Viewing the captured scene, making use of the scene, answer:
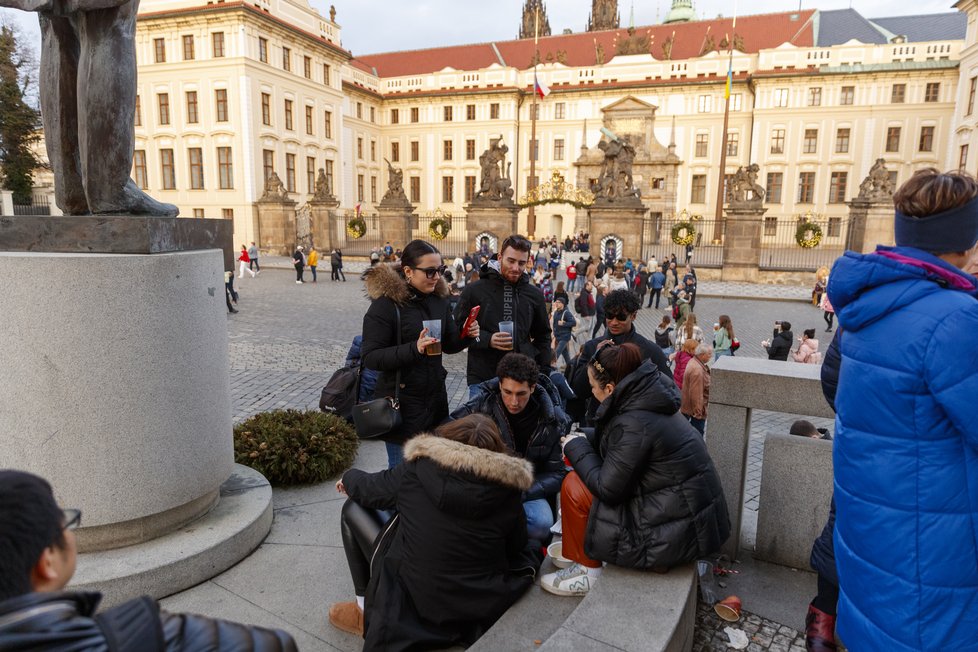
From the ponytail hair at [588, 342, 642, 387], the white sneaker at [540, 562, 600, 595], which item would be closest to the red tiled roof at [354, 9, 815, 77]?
the ponytail hair at [588, 342, 642, 387]

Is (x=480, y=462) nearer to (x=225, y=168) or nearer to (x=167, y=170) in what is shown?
(x=225, y=168)

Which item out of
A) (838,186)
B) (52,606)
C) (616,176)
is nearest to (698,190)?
(838,186)

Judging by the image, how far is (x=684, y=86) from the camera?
49031 mm

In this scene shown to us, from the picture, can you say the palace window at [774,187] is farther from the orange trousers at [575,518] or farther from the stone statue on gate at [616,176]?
the orange trousers at [575,518]

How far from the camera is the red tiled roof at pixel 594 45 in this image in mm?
53250

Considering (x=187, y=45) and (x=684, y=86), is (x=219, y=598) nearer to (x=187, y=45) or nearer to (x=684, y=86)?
(x=187, y=45)

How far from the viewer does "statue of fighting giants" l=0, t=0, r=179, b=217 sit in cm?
307

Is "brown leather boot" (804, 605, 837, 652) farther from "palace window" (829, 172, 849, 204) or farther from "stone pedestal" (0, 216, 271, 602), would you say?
"palace window" (829, 172, 849, 204)

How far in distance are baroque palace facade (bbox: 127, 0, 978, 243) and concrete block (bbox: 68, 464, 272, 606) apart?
37.7 m

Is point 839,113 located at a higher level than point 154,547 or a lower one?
higher

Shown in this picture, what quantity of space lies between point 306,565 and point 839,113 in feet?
171

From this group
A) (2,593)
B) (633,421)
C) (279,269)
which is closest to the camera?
(2,593)

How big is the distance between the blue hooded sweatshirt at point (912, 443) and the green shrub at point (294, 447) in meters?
3.56

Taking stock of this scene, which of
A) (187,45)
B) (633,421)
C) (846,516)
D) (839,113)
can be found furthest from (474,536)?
(839,113)
